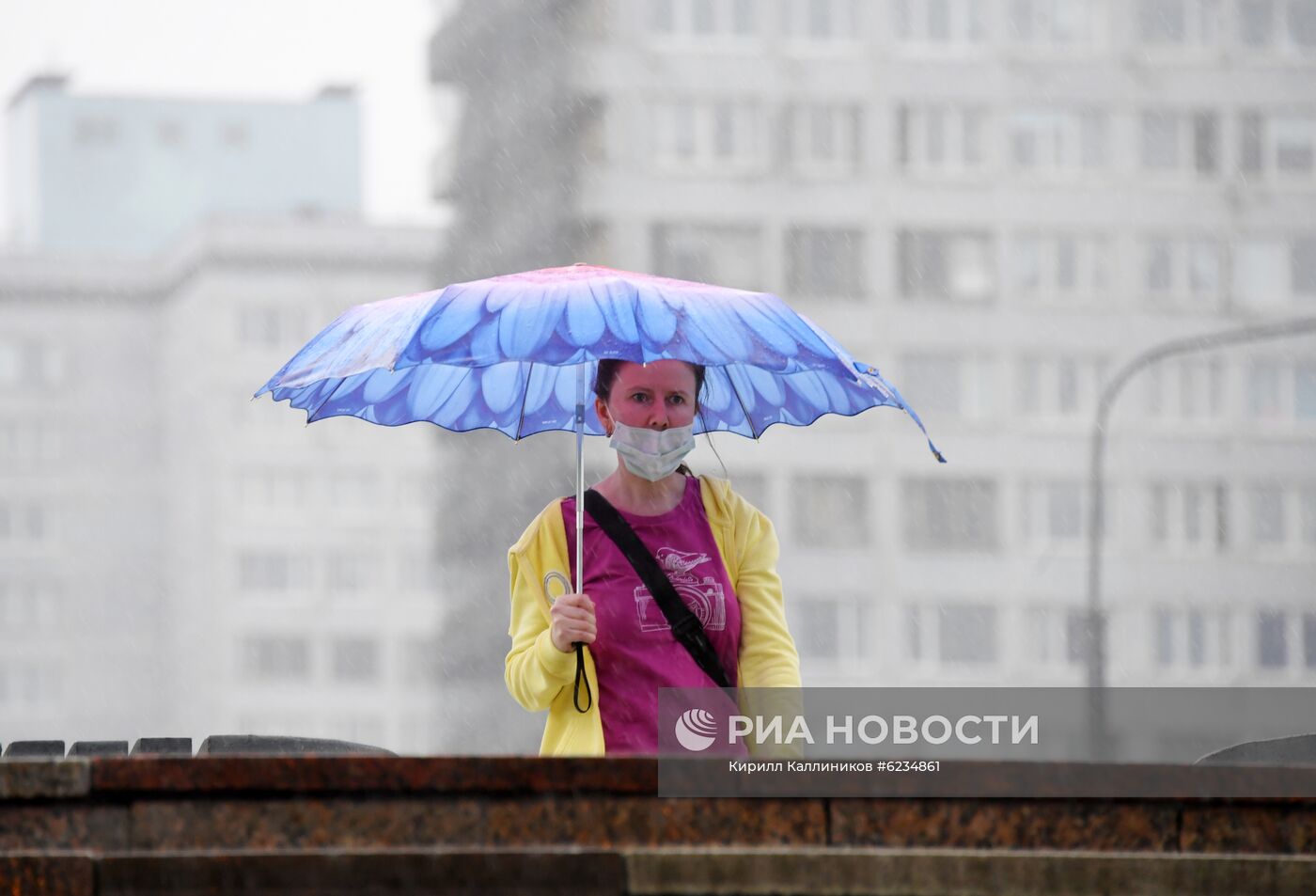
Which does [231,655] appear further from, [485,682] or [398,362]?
[398,362]

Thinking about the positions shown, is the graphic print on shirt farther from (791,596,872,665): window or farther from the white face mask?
(791,596,872,665): window

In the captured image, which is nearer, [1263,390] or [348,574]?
[1263,390]

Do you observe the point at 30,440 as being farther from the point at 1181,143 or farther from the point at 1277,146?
the point at 1277,146

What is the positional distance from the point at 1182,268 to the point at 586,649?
8003cm

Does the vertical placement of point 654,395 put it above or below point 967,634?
above

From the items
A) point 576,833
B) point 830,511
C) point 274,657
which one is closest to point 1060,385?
point 830,511

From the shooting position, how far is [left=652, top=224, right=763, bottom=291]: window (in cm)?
7638

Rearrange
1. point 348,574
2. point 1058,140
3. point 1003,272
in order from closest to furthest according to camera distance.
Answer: point 1003,272 < point 1058,140 < point 348,574

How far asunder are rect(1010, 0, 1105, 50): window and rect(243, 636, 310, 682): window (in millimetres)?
46584

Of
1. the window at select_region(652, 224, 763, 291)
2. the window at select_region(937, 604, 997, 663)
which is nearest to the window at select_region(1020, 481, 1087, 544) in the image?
the window at select_region(937, 604, 997, 663)

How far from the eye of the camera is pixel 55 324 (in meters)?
117

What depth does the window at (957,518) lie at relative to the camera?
253 feet

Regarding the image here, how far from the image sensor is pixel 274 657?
105 m

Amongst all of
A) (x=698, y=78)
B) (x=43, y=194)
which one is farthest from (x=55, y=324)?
(x=698, y=78)
